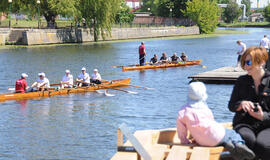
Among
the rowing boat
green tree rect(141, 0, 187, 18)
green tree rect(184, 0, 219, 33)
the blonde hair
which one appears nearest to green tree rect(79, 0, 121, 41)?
the rowing boat

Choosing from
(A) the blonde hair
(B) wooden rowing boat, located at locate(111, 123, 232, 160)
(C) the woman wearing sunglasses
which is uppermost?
(A) the blonde hair

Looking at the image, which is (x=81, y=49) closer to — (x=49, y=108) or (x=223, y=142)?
(x=49, y=108)

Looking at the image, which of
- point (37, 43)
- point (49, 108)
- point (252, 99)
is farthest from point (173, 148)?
point (37, 43)

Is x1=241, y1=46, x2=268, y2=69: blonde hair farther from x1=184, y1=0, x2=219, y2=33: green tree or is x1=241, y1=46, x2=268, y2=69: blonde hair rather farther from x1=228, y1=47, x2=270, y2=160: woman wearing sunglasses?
x1=184, y1=0, x2=219, y2=33: green tree

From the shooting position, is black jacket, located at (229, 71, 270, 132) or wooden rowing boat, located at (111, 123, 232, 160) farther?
black jacket, located at (229, 71, 270, 132)

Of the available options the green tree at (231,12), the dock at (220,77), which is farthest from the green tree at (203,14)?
the green tree at (231,12)

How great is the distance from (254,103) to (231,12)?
17661cm

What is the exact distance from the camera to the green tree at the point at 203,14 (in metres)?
93.2

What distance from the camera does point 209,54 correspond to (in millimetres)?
49938

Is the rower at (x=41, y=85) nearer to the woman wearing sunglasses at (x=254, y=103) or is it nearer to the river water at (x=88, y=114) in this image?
the river water at (x=88, y=114)

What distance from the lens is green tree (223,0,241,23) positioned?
577 ft

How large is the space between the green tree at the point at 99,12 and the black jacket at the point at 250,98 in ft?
173

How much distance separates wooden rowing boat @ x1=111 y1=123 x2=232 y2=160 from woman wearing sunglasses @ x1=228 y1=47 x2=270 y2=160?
0.45 meters

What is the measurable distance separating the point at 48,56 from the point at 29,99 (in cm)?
2325
